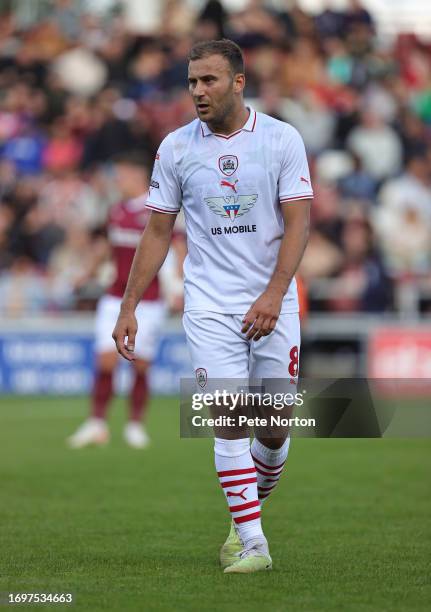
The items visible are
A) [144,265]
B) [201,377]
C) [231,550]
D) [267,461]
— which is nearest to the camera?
[201,377]

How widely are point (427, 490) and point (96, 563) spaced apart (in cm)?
403

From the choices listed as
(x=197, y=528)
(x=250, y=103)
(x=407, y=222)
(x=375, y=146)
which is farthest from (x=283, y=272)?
(x=375, y=146)

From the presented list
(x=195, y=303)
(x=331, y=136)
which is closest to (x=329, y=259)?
(x=331, y=136)

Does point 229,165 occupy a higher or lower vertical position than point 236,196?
higher

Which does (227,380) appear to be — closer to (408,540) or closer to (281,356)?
(281,356)

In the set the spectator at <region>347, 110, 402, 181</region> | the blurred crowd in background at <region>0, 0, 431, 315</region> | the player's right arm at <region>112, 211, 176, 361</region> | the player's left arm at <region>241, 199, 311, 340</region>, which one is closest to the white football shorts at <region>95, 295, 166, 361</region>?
the blurred crowd in background at <region>0, 0, 431, 315</region>

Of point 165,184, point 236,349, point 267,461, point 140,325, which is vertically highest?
point 165,184

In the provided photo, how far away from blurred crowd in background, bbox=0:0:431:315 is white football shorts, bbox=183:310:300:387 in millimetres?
12204

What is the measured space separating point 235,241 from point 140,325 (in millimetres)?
7332

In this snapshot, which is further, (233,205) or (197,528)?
(197,528)

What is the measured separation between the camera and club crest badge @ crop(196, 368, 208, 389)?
21.1ft

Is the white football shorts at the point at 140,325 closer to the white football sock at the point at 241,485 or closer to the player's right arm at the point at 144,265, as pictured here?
the player's right arm at the point at 144,265

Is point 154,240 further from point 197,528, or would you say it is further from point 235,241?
point 197,528

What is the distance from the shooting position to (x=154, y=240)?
6711 millimetres
